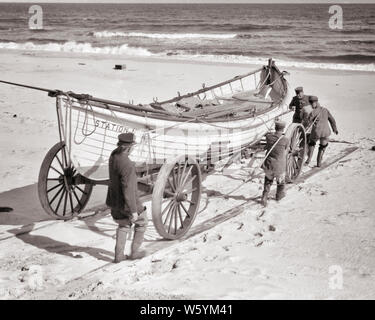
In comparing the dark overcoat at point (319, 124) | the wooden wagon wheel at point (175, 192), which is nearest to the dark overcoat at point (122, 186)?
the wooden wagon wheel at point (175, 192)

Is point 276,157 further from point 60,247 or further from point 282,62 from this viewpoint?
point 282,62

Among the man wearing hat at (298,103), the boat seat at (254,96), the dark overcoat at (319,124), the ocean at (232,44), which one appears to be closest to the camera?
the dark overcoat at (319,124)

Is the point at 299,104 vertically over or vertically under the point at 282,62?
under

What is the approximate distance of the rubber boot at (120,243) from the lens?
17.7ft

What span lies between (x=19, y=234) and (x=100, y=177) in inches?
53.3

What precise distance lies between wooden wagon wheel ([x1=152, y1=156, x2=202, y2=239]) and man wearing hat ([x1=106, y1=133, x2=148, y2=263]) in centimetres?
25

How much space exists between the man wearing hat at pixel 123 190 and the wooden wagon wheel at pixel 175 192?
0.25m

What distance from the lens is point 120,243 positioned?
5422 millimetres

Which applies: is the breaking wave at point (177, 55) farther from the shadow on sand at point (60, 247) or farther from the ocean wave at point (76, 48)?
the shadow on sand at point (60, 247)

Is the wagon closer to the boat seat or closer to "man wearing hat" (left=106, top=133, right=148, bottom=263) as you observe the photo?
"man wearing hat" (left=106, top=133, right=148, bottom=263)

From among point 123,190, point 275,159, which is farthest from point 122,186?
point 275,159

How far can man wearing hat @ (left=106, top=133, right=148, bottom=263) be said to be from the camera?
17.0 feet

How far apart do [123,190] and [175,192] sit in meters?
0.97
